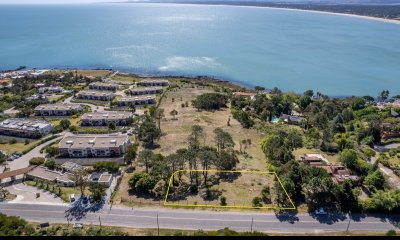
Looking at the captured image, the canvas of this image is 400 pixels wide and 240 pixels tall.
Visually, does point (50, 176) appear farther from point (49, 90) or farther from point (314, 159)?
point (49, 90)

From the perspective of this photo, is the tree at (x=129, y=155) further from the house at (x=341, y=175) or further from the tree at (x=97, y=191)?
the house at (x=341, y=175)

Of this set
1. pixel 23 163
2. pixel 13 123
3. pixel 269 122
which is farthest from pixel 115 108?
pixel 269 122

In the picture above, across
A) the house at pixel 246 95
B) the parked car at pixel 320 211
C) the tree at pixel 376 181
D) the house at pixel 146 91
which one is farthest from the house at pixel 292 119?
the house at pixel 146 91

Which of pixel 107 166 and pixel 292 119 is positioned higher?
pixel 292 119

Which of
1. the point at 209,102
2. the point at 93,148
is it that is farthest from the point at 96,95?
the point at 93,148

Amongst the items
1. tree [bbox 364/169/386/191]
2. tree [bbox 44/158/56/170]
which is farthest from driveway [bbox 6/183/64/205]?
tree [bbox 364/169/386/191]

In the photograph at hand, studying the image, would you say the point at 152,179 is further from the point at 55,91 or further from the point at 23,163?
the point at 55,91
